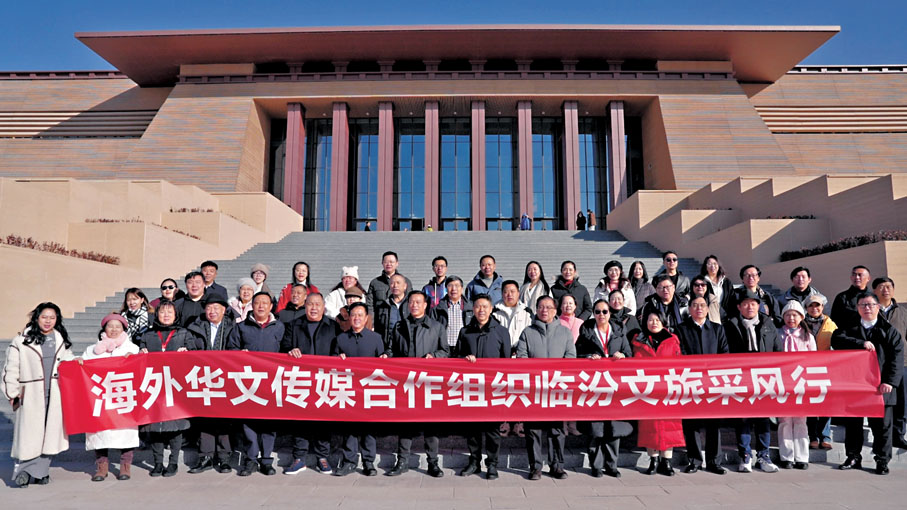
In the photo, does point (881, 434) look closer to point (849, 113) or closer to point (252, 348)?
point (252, 348)

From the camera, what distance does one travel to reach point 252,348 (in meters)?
5.64

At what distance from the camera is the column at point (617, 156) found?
26.1m

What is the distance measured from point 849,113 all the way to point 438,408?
30.7m

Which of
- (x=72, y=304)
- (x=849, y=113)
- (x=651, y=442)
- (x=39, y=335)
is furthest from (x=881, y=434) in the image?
(x=849, y=113)

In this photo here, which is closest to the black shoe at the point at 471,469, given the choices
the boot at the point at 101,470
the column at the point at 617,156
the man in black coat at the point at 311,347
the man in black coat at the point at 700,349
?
the man in black coat at the point at 311,347

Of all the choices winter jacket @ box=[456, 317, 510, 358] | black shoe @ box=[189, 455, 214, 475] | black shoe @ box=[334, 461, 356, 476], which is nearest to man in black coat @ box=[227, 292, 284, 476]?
black shoe @ box=[189, 455, 214, 475]

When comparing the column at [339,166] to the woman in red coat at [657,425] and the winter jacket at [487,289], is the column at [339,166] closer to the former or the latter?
the winter jacket at [487,289]

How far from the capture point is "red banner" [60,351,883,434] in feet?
17.5

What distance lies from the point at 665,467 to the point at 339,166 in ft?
76.9

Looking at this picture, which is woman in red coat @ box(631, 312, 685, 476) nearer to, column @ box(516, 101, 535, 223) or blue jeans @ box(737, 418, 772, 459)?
blue jeans @ box(737, 418, 772, 459)

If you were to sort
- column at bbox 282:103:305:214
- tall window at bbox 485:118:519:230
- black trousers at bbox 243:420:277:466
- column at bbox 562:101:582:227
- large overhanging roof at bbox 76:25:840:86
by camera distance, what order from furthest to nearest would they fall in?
tall window at bbox 485:118:519:230
column at bbox 282:103:305:214
column at bbox 562:101:582:227
large overhanging roof at bbox 76:25:840:86
black trousers at bbox 243:420:277:466

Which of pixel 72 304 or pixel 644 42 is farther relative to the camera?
pixel 644 42

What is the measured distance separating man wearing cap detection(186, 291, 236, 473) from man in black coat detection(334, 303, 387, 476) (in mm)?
1138

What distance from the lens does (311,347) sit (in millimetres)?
5609
